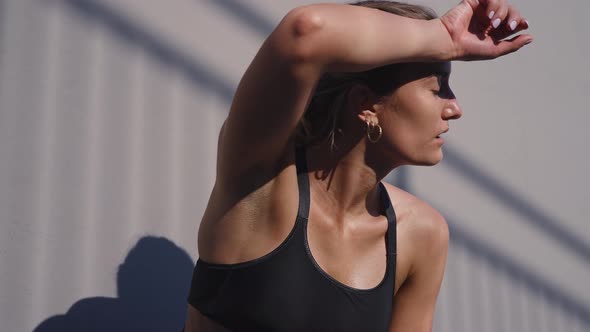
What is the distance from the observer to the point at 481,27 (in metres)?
0.85

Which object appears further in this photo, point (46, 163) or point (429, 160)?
point (46, 163)

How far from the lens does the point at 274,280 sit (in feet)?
2.91

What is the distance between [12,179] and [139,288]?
330 mm

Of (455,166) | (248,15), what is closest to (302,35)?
(248,15)

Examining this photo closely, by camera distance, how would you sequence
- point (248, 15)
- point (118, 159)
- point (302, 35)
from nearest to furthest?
point (302, 35) < point (118, 159) < point (248, 15)

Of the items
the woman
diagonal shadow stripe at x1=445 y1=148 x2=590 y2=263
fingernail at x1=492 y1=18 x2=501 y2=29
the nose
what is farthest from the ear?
diagonal shadow stripe at x1=445 y1=148 x2=590 y2=263

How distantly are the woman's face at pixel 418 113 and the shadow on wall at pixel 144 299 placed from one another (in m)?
0.58

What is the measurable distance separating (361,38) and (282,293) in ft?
1.27

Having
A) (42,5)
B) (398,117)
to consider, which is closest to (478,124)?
(398,117)

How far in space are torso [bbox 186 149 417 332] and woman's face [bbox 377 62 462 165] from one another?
0.57 feet

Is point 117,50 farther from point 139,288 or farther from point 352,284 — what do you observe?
point 352,284

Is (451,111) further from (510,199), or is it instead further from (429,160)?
(510,199)

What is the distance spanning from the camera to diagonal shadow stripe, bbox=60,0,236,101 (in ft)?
4.10

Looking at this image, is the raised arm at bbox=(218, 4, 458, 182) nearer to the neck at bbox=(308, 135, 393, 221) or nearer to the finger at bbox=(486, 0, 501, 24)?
the finger at bbox=(486, 0, 501, 24)
